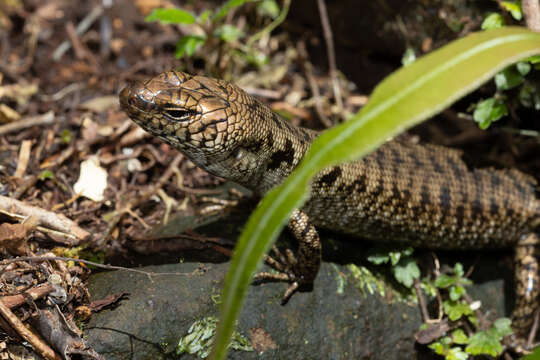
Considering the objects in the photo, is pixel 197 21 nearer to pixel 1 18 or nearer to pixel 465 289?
pixel 1 18

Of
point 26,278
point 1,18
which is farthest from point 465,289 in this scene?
point 1,18

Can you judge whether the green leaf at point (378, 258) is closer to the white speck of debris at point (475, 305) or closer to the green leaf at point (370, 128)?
the white speck of debris at point (475, 305)

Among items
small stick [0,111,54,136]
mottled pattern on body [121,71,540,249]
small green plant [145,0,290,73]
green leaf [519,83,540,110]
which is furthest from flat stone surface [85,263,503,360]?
small green plant [145,0,290,73]

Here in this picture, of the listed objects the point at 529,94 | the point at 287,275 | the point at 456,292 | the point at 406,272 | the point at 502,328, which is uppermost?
the point at 529,94

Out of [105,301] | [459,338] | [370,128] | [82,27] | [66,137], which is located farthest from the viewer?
[82,27]

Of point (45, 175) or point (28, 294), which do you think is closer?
point (28, 294)

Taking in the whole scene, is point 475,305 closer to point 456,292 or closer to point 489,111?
point 456,292

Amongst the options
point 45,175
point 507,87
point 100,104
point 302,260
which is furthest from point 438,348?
point 100,104
